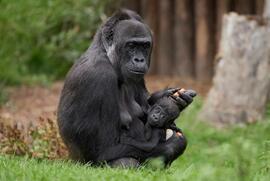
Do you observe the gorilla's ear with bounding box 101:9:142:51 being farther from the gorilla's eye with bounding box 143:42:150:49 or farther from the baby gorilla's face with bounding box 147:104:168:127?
the baby gorilla's face with bounding box 147:104:168:127

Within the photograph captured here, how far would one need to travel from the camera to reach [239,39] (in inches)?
418

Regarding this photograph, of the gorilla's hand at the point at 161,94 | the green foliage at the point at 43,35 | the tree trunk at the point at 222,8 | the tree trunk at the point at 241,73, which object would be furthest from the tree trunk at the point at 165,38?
the gorilla's hand at the point at 161,94

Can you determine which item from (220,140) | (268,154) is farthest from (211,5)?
(268,154)

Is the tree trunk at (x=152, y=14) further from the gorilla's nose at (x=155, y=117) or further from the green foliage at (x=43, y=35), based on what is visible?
the gorilla's nose at (x=155, y=117)

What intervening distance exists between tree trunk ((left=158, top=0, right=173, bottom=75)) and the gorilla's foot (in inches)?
303

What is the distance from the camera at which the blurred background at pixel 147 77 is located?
9.12 meters

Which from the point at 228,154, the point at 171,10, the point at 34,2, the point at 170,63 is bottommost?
the point at 170,63

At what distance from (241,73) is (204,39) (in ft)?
10.1

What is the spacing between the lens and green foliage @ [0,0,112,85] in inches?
438

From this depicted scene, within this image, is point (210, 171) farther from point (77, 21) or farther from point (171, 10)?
point (171, 10)

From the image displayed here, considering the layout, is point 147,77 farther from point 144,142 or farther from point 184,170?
point 184,170

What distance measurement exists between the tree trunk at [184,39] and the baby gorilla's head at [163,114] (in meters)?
7.21

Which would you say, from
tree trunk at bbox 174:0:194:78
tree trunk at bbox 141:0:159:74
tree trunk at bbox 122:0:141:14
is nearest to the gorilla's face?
tree trunk at bbox 174:0:194:78

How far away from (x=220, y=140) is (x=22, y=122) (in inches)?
99.2
